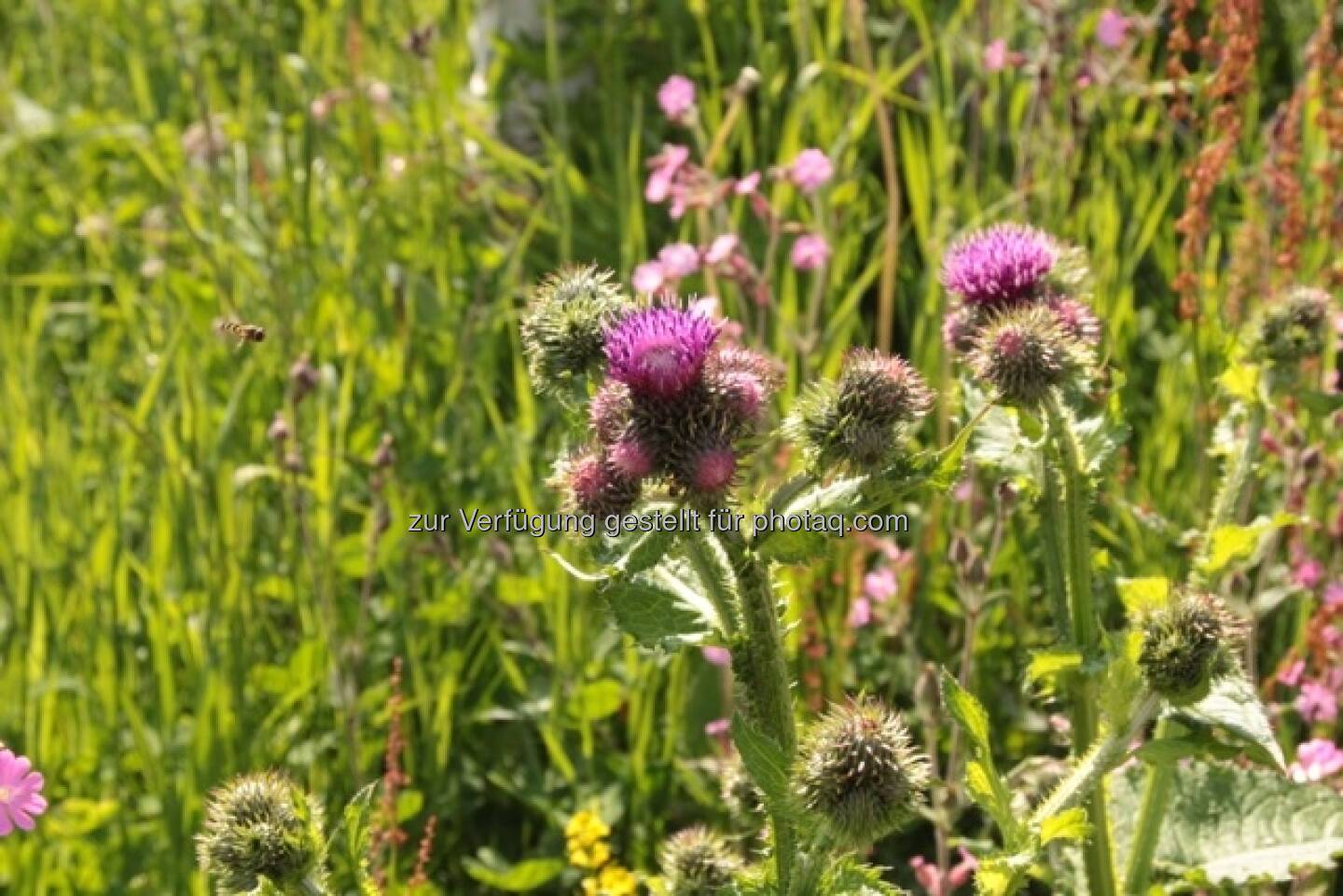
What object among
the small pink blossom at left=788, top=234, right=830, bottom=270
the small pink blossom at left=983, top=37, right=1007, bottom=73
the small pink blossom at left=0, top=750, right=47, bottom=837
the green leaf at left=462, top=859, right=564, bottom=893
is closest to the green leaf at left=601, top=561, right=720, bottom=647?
the small pink blossom at left=0, top=750, right=47, bottom=837

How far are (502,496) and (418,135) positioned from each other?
50.5 inches

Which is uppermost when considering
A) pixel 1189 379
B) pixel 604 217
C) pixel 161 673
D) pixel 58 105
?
pixel 58 105

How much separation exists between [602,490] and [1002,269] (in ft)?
2.03

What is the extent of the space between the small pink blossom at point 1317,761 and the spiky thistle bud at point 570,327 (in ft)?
3.78

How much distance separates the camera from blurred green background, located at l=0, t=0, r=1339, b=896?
2762mm

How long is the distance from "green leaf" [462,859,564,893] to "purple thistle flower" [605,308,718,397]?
3.66 ft

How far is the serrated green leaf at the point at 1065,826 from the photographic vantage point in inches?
66.2

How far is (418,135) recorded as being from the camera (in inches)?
161

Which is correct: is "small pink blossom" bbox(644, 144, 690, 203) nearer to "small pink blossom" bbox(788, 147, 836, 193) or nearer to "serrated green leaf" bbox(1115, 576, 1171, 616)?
"small pink blossom" bbox(788, 147, 836, 193)

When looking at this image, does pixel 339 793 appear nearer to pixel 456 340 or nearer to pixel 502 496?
pixel 502 496

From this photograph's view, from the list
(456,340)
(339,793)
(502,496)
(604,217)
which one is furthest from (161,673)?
(604,217)

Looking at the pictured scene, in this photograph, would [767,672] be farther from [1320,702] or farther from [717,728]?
[1320,702]

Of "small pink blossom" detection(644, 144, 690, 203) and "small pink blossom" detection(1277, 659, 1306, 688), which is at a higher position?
"small pink blossom" detection(644, 144, 690, 203)

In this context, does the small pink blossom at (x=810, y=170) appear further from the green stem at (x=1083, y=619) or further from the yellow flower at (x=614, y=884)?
the yellow flower at (x=614, y=884)
